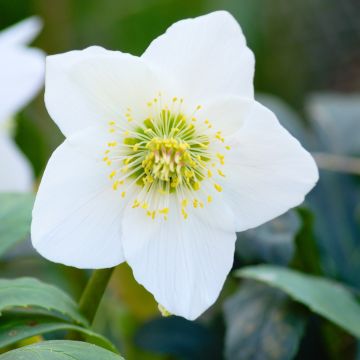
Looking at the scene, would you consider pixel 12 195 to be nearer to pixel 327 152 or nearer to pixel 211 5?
pixel 327 152

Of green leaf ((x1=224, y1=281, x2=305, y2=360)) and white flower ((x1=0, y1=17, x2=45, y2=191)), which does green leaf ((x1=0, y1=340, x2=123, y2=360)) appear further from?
white flower ((x1=0, y1=17, x2=45, y2=191))

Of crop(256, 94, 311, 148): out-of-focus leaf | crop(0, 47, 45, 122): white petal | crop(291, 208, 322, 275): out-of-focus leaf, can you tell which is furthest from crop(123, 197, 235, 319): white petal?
crop(256, 94, 311, 148): out-of-focus leaf

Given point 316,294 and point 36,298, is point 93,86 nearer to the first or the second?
point 36,298

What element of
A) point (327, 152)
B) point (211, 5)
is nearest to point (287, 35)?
point (211, 5)

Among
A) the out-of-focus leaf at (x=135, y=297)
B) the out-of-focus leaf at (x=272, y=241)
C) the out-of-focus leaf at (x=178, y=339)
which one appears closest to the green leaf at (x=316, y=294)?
the out-of-focus leaf at (x=272, y=241)

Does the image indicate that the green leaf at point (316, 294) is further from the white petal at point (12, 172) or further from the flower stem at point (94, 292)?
the white petal at point (12, 172)

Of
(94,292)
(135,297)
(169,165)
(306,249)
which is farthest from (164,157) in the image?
(135,297)
